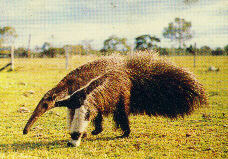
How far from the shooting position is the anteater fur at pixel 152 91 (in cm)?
427

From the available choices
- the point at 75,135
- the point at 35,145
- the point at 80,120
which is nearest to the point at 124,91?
the point at 80,120

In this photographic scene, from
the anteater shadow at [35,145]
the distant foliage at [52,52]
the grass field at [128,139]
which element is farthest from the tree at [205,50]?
the anteater shadow at [35,145]

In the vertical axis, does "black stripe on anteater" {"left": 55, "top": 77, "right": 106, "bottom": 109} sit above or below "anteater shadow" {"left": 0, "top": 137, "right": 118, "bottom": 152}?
above

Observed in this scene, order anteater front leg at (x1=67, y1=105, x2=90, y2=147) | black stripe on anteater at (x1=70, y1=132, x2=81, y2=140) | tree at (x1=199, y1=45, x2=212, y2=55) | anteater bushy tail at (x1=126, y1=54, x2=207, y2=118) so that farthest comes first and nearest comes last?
tree at (x1=199, y1=45, x2=212, y2=55) → anteater bushy tail at (x1=126, y1=54, x2=207, y2=118) → black stripe on anteater at (x1=70, y1=132, x2=81, y2=140) → anteater front leg at (x1=67, y1=105, x2=90, y2=147)

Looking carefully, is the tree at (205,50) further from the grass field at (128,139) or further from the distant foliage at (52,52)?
the grass field at (128,139)

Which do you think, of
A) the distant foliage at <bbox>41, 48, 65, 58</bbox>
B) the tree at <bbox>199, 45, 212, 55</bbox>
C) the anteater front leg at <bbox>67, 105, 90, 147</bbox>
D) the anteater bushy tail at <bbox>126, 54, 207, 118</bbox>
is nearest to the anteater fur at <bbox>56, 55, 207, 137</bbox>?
the anteater bushy tail at <bbox>126, 54, 207, 118</bbox>

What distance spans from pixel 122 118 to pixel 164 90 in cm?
94

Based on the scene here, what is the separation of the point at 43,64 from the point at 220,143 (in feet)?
67.5

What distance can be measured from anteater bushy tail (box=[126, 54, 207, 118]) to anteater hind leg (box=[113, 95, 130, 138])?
246 millimetres

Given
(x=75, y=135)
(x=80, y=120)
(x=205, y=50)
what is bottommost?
(x=75, y=135)

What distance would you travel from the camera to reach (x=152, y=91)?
4465 millimetres

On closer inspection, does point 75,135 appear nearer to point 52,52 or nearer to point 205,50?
point 52,52

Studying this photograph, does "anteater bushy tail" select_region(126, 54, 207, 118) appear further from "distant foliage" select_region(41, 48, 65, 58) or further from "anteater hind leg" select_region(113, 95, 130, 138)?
"distant foliage" select_region(41, 48, 65, 58)

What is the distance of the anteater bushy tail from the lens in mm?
4398
